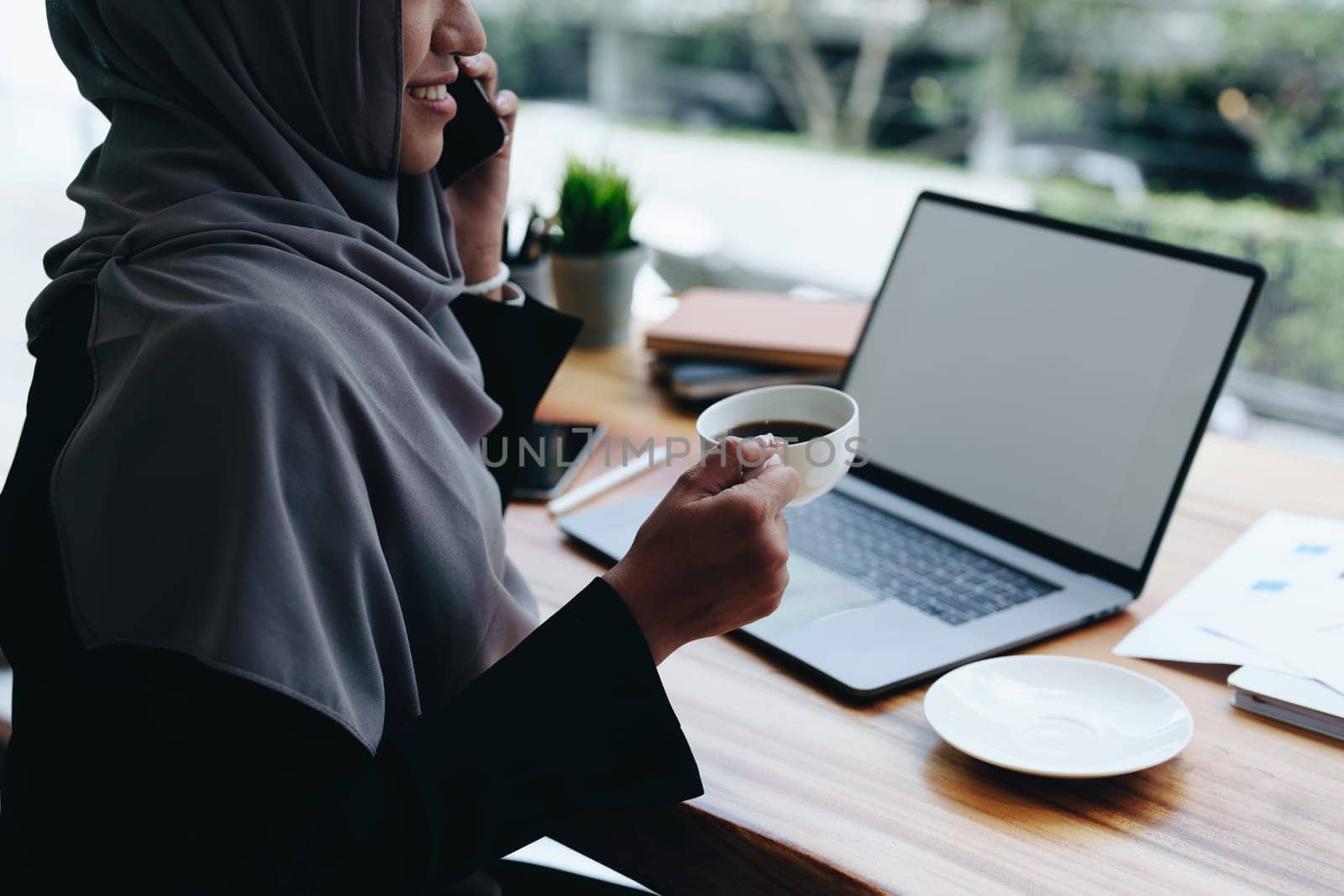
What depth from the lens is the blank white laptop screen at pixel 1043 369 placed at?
0.98 metres

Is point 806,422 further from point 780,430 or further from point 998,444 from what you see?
point 998,444

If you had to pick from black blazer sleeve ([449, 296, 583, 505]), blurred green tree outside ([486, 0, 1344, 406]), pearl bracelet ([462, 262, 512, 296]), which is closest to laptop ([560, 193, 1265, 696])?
black blazer sleeve ([449, 296, 583, 505])

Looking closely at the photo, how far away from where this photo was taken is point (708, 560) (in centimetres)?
72

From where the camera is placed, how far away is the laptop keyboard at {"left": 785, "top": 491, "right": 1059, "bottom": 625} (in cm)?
95

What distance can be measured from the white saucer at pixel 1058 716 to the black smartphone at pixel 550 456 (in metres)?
0.49

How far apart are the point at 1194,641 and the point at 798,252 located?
4.63 meters

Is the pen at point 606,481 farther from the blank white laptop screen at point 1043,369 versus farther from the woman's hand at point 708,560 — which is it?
the woman's hand at point 708,560

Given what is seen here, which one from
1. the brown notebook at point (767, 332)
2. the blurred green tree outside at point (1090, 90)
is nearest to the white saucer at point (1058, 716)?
the brown notebook at point (767, 332)

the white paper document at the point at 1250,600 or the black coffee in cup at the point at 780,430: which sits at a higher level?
the black coffee in cup at the point at 780,430

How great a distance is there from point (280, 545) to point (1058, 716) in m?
0.54

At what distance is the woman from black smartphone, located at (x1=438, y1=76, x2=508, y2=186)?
255 millimetres

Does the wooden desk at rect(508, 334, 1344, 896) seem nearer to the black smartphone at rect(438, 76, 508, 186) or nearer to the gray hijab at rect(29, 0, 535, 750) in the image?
the gray hijab at rect(29, 0, 535, 750)

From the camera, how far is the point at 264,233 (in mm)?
740

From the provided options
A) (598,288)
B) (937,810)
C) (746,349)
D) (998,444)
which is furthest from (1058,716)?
(598,288)
